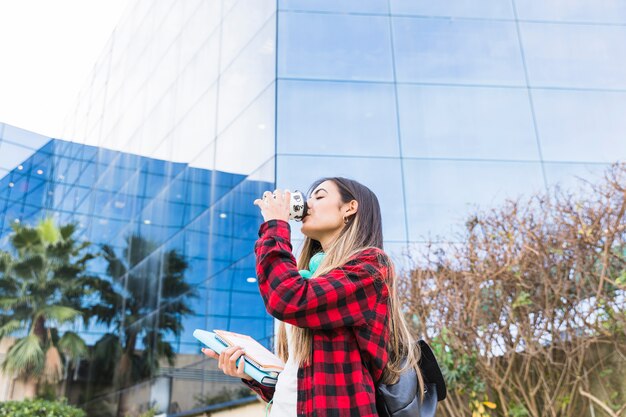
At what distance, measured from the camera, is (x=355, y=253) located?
1.67 meters

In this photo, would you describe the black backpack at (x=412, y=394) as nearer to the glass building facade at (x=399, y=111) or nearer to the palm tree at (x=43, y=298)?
the glass building facade at (x=399, y=111)

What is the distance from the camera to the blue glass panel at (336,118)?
27.8 feet

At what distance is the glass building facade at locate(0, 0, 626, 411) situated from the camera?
841cm

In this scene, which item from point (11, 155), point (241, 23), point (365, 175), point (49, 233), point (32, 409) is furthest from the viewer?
point (11, 155)

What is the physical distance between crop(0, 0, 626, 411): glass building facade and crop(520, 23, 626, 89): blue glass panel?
0.02 meters

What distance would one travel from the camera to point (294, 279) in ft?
4.88

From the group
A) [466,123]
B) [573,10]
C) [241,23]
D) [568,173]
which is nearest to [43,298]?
[241,23]

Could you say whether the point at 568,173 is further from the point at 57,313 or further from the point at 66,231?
the point at 66,231

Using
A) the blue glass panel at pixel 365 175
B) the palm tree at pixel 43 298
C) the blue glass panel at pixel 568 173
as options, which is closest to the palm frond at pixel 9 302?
the palm tree at pixel 43 298

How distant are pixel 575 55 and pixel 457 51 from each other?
82.4 inches

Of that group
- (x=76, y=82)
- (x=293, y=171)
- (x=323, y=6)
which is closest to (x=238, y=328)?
(x=293, y=171)

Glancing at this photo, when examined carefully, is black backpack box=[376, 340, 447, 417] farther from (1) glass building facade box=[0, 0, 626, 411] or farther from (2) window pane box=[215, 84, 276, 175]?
(2) window pane box=[215, 84, 276, 175]

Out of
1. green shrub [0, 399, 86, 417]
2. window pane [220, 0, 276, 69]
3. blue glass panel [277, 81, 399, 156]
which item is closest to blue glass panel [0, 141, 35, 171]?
green shrub [0, 399, 86, 417]

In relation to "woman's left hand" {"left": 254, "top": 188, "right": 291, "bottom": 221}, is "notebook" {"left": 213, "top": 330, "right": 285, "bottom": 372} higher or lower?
lower
